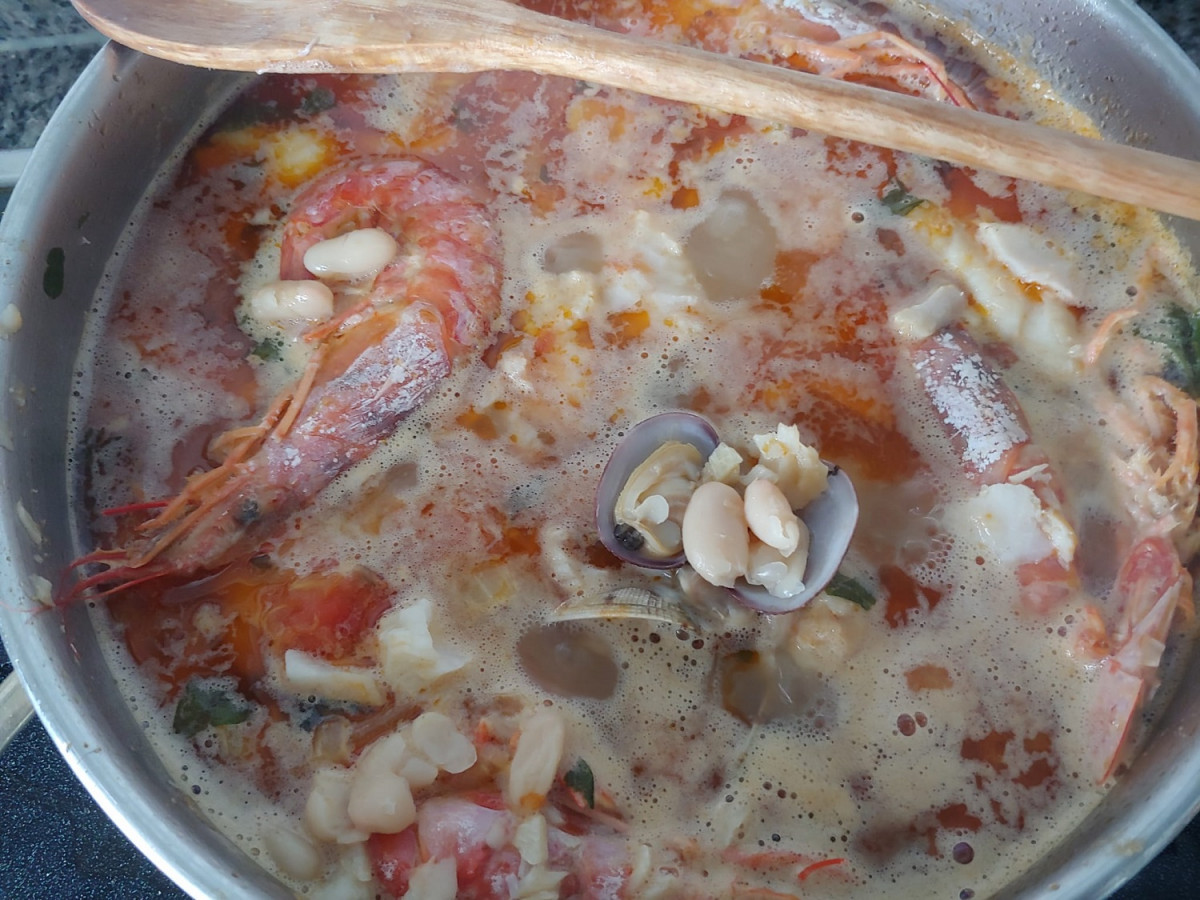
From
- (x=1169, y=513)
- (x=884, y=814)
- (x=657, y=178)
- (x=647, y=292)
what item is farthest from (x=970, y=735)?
(x=657, y=178)

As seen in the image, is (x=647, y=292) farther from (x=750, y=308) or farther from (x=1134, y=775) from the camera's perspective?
(x=1134, y=775)

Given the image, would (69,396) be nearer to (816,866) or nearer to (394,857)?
(394,857)

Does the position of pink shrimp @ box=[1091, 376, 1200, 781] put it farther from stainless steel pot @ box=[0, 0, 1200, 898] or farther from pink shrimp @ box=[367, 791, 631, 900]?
pink shrimp @ box=[367, 791, 631, 900]

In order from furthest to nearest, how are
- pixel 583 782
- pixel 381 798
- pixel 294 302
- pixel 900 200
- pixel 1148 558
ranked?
pixel 900 200
pixel 294 302
pixel 1148 558
pixel 583 782
pixel 381 798

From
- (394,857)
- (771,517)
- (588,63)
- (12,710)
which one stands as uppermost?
(588,63)

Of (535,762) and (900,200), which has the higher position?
(900,200)

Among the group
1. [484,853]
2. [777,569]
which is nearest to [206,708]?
[484,853]

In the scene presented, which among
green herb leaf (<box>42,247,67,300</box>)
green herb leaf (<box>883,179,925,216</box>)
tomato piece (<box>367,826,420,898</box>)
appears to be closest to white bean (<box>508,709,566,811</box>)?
tomato piece (<box>367,826,420,898</box>)
